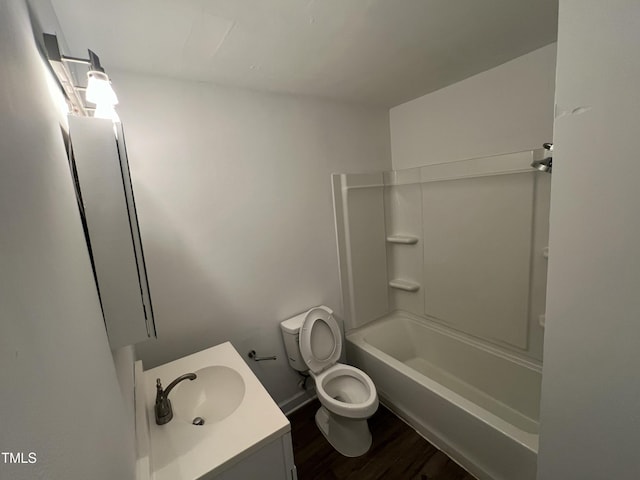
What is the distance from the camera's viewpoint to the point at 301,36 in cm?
116

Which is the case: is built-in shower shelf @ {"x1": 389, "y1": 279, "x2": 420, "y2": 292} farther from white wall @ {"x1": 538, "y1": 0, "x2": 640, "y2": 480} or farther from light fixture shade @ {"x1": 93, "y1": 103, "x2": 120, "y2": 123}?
light fixture shade @ {"x1": 93, "y1": 103, "x2": 120, "y2": 123}

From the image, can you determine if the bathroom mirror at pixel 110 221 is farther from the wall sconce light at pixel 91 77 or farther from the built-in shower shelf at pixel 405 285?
the built-in shower shelf at pixel 405 285

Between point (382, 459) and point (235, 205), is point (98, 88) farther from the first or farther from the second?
point (382, 459)

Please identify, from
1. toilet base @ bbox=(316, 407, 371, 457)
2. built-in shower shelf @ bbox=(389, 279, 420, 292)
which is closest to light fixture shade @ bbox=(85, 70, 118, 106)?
toilet base @ bbox=(316, 407, 371, 457)

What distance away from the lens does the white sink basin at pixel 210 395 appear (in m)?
1.24

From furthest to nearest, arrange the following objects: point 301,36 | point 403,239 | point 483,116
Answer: point 403,239 → point 483,116 → point 301,36

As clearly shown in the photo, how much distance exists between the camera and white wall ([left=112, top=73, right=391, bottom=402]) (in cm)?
141

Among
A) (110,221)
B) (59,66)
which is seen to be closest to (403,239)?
(110,221)

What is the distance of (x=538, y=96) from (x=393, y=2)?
109cm

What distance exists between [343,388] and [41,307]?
70.8 inches

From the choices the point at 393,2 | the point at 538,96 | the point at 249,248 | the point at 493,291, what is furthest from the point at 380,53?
the point at 493,291

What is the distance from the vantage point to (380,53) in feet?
4.45

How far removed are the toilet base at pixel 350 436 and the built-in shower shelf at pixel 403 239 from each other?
4.44 feet

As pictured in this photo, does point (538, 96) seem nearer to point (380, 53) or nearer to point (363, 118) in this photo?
point (380, 53)
